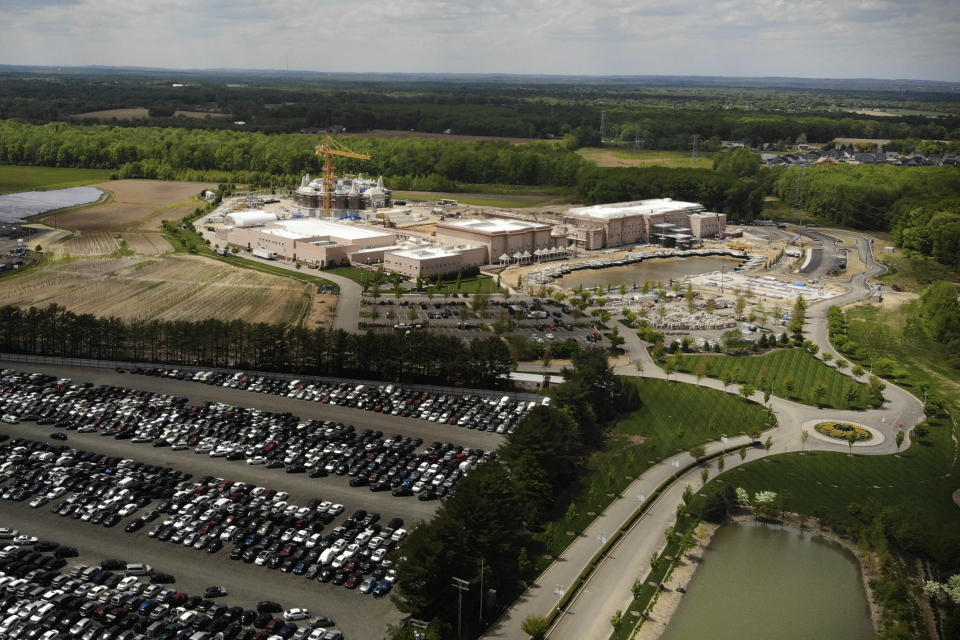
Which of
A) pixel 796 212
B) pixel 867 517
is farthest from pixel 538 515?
pixel 796 212

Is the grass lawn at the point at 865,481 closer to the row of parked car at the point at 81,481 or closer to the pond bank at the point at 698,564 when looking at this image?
the pond bank at the point at 698,564

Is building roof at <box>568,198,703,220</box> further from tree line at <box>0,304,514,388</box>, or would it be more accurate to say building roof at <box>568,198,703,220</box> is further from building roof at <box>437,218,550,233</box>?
tree line at <box>0,304,514,388</box>

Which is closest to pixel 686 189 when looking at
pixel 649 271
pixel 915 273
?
pixel 649 271

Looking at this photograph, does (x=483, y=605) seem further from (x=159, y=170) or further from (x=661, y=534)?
(x=159, y=170)

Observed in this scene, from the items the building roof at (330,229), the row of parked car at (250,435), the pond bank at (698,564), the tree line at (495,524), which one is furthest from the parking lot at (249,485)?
the building roof at (330,229)

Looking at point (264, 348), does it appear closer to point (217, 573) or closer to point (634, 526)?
point (217, 573)

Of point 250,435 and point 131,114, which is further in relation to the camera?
point 131,114

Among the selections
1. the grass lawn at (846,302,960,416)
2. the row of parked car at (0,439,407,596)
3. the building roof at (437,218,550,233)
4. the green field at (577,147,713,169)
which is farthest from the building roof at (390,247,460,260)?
the green field at (577,147,713,169)
